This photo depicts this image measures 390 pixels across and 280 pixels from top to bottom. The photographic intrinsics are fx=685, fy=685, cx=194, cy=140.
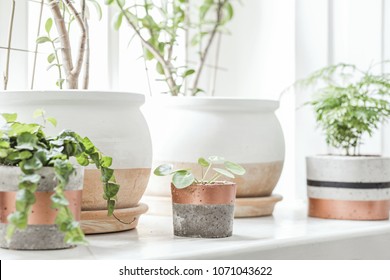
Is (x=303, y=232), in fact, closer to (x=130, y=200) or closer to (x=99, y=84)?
(x=130, y=200)

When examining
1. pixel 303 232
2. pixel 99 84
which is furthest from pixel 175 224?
pixel 99 84

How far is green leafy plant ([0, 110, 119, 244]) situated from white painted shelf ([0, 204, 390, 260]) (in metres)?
0.05

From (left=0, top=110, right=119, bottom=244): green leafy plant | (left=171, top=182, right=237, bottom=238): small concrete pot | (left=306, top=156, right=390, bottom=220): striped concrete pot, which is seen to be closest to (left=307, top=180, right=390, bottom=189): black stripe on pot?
(left=306, top=156, right=390, bottom=220): striped concrete pot

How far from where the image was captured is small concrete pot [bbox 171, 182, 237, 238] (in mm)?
929

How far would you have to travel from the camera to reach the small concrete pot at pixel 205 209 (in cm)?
93

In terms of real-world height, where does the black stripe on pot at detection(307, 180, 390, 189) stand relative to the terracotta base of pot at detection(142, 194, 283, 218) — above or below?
above

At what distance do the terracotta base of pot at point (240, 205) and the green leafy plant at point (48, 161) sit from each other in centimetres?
24

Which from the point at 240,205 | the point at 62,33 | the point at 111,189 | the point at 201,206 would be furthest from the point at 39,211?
the point at 240,205

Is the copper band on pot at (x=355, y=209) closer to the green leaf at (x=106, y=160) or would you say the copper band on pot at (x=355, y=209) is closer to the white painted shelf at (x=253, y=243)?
the white painted shelf at (x=253, y=243)

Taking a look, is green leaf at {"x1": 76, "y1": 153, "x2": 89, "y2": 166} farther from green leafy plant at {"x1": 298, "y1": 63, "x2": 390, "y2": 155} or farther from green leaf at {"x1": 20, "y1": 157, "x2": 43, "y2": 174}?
green leafy plant at {"x1": 298, "y1": 63, "x2": 390, "y2": 155}

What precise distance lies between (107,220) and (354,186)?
0.43 metres

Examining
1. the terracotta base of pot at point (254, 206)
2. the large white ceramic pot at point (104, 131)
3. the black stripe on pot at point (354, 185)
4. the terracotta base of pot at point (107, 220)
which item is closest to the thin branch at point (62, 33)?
the large white ceramic pot at point (104, 131)

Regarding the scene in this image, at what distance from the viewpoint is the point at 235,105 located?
1133 mm
